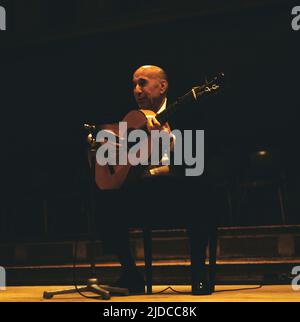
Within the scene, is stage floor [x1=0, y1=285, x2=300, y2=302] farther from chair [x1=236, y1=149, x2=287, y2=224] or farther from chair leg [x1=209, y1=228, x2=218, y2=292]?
chair [x1=236, y1=149, x2=287, y2=224]

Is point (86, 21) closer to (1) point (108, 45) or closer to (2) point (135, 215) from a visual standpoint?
(1) point (108, 45)

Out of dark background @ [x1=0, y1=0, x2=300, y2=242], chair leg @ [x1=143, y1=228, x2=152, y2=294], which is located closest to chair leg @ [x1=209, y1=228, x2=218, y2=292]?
chair leg @ [x1=143, y1=228, x2=152, y2=294]

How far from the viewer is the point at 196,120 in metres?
3.90

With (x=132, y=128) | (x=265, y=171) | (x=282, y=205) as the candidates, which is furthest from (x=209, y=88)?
(x=282, y=205)

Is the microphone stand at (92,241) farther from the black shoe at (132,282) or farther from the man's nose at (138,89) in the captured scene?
the man's nose at (138,89)

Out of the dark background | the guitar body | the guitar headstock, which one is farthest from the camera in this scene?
the dark background

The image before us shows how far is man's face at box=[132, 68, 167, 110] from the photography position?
4.05 m

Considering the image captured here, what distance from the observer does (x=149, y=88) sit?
4047 mm

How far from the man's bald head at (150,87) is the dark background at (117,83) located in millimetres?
2842

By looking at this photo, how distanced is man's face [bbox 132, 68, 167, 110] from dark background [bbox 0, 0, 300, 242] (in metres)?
2.85

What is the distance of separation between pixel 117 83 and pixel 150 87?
3.90 metres

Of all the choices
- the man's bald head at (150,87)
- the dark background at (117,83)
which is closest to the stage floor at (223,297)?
the man's bald head at (150,87)

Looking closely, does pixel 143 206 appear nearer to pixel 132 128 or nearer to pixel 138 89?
pixel 132 128

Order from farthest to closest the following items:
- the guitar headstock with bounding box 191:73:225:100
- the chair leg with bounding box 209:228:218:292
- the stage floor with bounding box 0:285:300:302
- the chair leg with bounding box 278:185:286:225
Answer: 1. the chair leg with bounding box 278:185:286:225
2. the chair leg with bounding box 209:228:218:292
3. the guitar headstock with bounding box 191:73:225:100
4. the stage floor with bounding box 0:285:300:302
